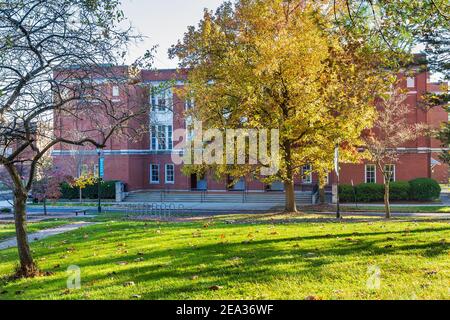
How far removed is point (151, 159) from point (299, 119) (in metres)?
25.8

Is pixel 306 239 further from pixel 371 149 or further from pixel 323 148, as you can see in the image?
pixel 371 149

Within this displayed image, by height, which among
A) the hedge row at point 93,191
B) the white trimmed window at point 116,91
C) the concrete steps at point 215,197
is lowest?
the concrete steps at point 215,197

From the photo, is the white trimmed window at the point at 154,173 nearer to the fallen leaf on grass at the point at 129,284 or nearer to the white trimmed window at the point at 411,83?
the white trimmed window at the point at 411,83

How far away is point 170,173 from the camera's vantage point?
43.8 meters

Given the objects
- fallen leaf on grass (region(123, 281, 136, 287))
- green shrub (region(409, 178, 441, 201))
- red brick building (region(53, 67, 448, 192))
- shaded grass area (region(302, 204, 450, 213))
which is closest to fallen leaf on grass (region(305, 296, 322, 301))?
fallen leaf on grass (region(123, 281, 136, 287))

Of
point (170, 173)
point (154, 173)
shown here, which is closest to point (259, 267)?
point (170, 173)

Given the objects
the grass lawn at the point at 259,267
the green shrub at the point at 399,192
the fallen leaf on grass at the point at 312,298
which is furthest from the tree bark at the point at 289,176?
the fallen leaf on grass at the point at 312,298

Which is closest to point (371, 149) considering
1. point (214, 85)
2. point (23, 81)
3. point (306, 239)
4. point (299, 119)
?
point (299, 119)

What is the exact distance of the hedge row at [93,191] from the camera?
4044 cm

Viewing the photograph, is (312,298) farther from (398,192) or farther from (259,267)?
(398,192)

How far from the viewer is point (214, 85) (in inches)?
888

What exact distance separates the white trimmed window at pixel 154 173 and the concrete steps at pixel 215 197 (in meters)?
2.85

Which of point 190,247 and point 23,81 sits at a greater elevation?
point 23,81

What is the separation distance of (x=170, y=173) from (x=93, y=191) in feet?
24.7
